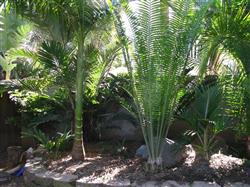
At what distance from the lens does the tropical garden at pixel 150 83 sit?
4328 millimetres

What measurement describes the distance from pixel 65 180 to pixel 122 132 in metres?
2.61

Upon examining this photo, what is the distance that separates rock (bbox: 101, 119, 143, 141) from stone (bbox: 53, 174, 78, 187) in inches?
90.3

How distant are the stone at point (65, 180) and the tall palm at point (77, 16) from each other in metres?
0.63

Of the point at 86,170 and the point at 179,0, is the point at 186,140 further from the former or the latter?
the point at 179,0

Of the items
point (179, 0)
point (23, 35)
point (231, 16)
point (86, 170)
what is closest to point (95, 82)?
point (86, 170)

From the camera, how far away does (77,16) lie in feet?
15.7

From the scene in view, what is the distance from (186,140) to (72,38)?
8.24 feet

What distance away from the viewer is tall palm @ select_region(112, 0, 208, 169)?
4.33 m

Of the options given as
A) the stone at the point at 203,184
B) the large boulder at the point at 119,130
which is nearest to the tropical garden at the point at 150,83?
the stone at the point at 203,184

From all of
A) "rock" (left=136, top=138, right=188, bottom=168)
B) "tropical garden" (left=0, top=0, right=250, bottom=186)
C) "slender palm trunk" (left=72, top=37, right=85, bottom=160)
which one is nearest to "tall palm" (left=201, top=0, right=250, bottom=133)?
"tropical garden" (left=0, top=0, right=250, bottom=186)

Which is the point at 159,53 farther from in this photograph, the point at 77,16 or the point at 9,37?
the point at 9,37

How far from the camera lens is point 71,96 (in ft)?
17.7

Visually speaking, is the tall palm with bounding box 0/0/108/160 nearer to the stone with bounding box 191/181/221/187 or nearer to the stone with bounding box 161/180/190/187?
the stone with bounding box 161/180/190/187

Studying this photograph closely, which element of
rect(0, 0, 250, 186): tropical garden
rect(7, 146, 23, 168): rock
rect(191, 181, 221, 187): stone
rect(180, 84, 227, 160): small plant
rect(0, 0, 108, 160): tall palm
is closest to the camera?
rect(191, 181, 221, 187): stone
